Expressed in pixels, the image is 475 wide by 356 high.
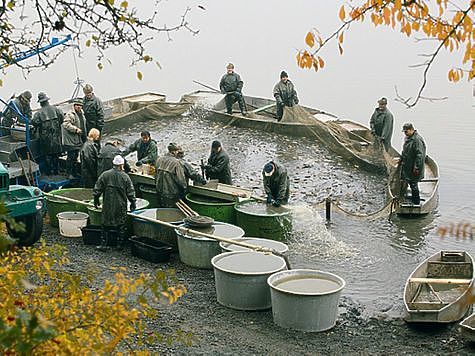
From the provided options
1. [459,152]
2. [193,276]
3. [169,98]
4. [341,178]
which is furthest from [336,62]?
[193,276]

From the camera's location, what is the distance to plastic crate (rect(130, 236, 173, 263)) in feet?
41.9

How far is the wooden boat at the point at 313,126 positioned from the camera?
67.5 feet

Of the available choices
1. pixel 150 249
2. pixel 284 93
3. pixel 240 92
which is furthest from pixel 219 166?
pixel 240 92

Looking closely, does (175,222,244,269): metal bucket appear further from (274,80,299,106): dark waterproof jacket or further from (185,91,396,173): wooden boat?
(274,80,299,106): dark waterproof jacket

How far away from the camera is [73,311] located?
5055 millimetres

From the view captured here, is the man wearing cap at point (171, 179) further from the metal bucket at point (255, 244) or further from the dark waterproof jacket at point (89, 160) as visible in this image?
the metal bucket at point (255, 244)

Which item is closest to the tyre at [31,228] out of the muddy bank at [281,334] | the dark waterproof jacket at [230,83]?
the muddy bank at [281,334]

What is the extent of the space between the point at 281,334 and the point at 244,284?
991 millimetres

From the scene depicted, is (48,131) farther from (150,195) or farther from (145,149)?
(150,195)

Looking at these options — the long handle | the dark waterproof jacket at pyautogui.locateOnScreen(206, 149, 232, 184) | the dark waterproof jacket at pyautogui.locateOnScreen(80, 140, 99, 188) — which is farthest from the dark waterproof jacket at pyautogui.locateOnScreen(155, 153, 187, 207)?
the dark waterproof jacket at pyautogui.locateOnScreen(80, 140, 99, 188)

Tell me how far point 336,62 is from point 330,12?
27770 mm

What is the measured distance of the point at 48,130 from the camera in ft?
54.4

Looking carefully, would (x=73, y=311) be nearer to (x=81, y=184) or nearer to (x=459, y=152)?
(x=81, y=184)

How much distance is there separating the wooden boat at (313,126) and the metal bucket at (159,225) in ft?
25.0
